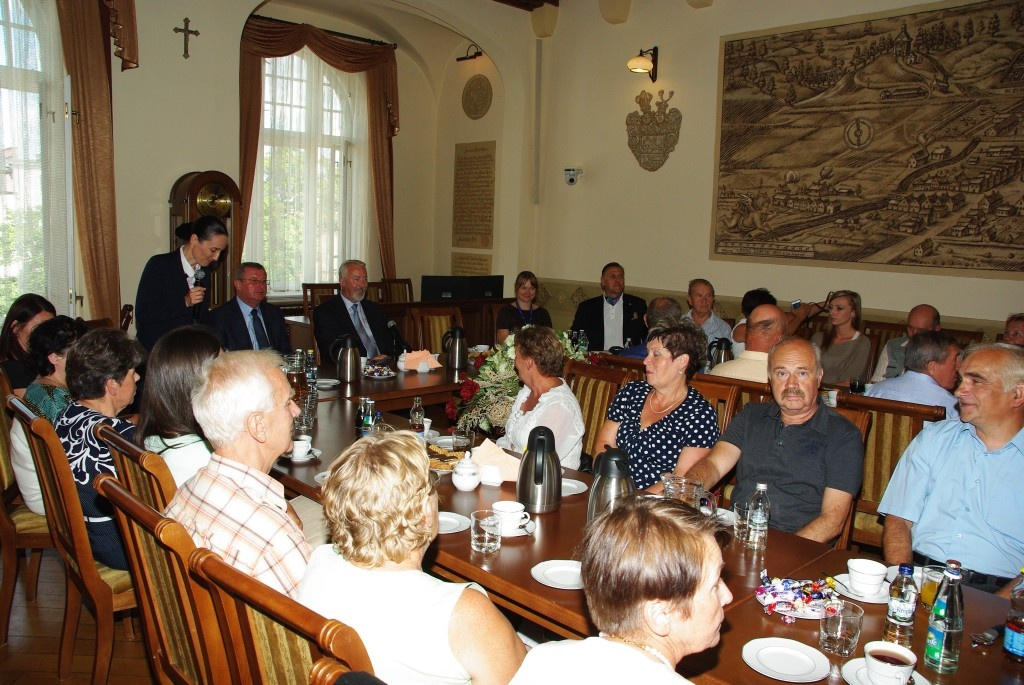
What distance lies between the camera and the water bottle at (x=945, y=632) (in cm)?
164

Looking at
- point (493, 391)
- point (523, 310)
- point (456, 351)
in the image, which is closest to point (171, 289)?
point (456, 351)

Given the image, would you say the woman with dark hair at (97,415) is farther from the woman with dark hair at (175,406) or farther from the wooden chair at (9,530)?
the wooden chair at (9,530)

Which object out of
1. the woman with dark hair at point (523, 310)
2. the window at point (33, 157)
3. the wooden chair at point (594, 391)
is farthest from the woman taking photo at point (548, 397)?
the window at point (33, 157)

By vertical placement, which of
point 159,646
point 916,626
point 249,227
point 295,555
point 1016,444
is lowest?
point 159,646

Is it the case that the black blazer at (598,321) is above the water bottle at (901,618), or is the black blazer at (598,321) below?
above

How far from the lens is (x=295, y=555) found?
1.84m

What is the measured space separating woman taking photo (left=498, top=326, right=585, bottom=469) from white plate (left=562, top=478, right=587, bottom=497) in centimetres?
43

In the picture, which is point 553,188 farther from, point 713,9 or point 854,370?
point 854,370

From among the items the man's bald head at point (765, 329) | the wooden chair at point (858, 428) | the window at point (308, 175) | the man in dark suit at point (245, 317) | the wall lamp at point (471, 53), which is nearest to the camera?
the wooden chair at point (858, 428)

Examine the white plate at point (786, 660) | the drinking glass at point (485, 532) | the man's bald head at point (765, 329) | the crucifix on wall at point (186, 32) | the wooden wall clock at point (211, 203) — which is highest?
the crucifix on wall at point (186, 32)

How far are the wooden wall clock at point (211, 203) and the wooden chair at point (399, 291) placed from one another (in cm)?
215

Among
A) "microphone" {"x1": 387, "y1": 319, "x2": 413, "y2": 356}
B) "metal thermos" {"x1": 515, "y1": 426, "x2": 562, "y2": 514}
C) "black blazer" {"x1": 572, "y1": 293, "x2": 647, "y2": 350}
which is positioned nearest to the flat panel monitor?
"black blazer" {"x1": 572, "y1": 293, "x2": 647, "y2": 350}

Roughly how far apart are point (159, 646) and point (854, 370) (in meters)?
5.02

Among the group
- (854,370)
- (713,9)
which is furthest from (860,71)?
(854,370)
